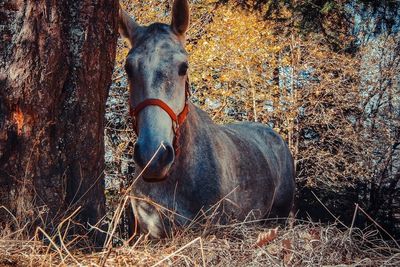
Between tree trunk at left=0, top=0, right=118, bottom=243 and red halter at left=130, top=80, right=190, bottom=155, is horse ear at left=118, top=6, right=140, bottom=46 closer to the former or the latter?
red halter at left=130, top=80, right=190, bottom=155

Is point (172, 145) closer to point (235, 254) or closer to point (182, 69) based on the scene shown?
point (182, 69)

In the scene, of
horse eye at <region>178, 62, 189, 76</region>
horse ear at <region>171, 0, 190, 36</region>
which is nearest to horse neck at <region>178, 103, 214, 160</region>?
horse eye at <region>178, 62, 189, 76</region>

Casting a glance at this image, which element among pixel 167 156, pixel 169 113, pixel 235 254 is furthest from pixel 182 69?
pixel 235 254

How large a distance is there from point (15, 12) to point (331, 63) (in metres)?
11.5

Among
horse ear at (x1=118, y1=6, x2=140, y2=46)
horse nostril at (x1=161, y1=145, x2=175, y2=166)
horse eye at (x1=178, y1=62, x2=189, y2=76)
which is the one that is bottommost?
horse nostril at (x1=161, y1=145, x2=175, y2=166)

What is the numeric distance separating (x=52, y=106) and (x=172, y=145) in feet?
3.11

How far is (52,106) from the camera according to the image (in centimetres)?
300

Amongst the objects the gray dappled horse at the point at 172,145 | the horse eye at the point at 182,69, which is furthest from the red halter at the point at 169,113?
the horse eye at the point at 182,69

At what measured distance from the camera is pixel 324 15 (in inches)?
485

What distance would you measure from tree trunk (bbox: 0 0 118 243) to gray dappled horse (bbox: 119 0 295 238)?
0.36 meters

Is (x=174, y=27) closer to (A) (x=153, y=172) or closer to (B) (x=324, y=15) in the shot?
(A) (x=153, y=172)

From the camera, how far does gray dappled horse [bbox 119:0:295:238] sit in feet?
11.0

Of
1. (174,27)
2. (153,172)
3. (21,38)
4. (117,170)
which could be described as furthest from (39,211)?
(117,170)

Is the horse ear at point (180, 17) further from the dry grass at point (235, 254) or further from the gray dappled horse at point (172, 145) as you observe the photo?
the dry grass at point (235, 254)
